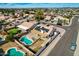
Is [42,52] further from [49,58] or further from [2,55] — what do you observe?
[2,55]

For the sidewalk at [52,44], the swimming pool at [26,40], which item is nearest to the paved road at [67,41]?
the sidewalk at [52,44]

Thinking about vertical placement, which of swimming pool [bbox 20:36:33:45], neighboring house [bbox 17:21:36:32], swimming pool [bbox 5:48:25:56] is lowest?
swimming pool [bbox 5:48:25:56]

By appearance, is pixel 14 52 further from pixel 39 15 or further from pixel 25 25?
pixel 39 15

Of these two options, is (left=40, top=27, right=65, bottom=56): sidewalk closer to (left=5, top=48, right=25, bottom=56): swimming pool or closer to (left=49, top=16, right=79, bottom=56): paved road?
→ (left=49, top=16, right=79, bottom=56): paved road

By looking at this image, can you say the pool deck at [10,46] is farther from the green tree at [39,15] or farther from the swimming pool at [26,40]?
the green tree at [39,15]

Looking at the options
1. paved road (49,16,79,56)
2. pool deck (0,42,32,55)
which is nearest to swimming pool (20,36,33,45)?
pool deck (0,42,32,55)

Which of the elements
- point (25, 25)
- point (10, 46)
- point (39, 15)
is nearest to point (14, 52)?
point (10, 46)

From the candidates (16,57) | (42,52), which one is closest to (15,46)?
(16,57)

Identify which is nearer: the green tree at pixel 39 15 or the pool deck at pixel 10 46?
the pool deck at pixel 10 46
